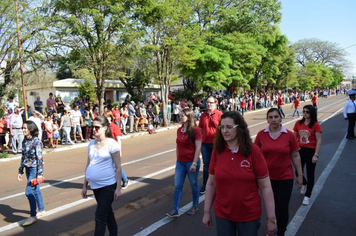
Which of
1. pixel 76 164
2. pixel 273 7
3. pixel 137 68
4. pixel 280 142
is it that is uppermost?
pixel 273 7

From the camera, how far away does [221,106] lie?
24562mm

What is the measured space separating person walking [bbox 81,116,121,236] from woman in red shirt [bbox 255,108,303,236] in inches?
81.9

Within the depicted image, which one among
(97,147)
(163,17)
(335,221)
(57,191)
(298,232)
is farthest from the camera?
(163,17)

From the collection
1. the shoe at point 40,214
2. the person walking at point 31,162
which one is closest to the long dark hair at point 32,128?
the person walking at point 31,162

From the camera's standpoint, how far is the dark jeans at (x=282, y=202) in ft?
11.3

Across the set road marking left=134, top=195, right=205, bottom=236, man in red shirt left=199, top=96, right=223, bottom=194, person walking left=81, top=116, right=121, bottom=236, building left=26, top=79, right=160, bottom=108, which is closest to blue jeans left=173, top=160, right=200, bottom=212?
road marking left=134, top=195, right=205, bottom=236

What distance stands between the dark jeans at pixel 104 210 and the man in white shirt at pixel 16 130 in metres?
9.00

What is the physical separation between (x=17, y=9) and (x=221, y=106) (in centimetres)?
1774

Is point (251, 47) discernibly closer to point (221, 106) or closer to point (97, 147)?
point (221, 106)

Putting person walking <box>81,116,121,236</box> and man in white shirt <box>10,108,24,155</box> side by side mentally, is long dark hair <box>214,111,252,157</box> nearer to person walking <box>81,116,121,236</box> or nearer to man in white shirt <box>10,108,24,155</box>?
person walking <box>81,116,121,236</box>

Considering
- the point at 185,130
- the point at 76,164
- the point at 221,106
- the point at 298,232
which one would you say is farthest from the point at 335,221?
the point at 221,106

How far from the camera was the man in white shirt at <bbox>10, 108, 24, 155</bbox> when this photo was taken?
34.5ft

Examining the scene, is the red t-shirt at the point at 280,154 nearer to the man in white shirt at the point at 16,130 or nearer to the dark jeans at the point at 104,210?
the dark jeans at the point at 104,210

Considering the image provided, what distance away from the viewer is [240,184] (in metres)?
2.43
